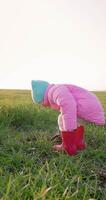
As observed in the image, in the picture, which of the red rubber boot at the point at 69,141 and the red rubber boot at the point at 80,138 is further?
the red rubber boot at the point at 80,138

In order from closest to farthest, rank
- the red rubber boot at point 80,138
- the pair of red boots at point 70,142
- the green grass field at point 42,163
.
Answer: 1. the green grass field at point 42,163
2. the pair of red boots at point 70,142
3. the red rubber boot at point 80,138

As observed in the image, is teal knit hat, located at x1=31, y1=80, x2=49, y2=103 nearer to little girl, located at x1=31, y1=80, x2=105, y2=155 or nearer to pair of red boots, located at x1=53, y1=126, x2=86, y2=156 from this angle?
little girl, located at x1=31, y1=80, x2=105, y2=155

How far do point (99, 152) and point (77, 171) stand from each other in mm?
1180

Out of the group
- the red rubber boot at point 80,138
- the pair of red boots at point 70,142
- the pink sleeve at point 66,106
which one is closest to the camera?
the pink sleeve at point 66,106

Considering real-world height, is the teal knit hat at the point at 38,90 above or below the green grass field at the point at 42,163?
above

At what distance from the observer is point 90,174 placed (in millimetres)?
5738

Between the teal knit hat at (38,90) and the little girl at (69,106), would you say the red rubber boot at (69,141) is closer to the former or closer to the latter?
the little girl at (69,106)

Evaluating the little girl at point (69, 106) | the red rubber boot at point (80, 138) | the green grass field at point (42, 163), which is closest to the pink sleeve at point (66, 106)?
the little girl at point (69, 106)

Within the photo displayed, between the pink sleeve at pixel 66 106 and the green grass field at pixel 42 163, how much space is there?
38 cm

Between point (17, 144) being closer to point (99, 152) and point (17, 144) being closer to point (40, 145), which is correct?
point (40, 145)

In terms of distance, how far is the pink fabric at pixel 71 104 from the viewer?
6582mm

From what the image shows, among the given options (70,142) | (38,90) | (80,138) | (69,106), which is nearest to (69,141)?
(70,142)

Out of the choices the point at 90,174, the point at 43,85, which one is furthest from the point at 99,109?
the point at 90,174

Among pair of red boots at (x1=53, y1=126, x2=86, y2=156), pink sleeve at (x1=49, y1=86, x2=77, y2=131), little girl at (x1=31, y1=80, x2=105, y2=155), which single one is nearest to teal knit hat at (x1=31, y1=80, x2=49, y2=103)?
little girl at (x1=31, y1=80, x2=105, y2=155)
